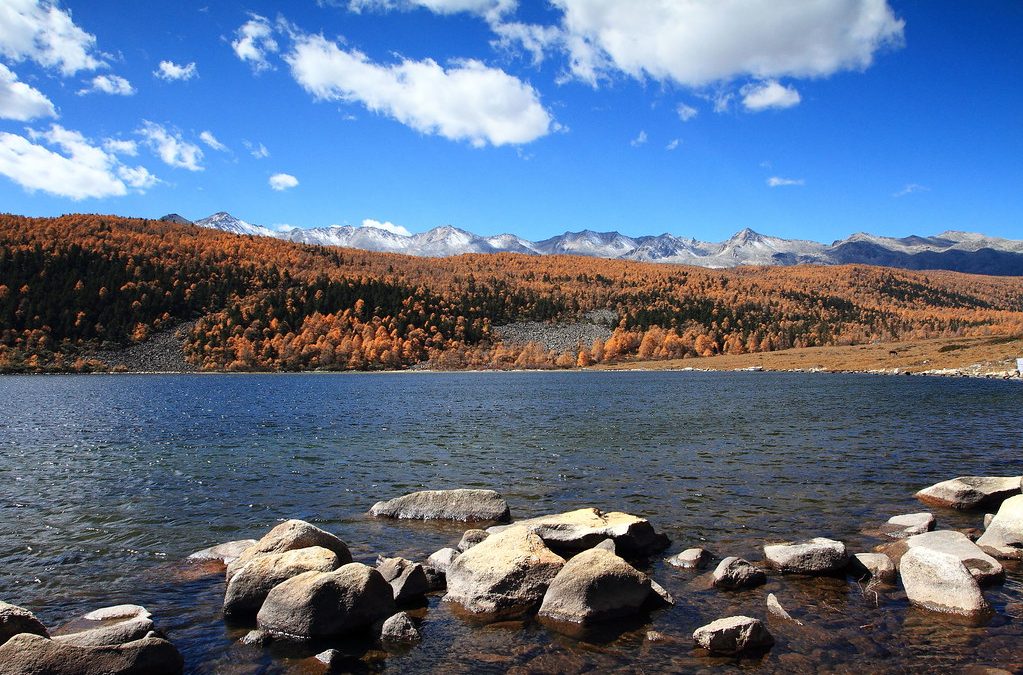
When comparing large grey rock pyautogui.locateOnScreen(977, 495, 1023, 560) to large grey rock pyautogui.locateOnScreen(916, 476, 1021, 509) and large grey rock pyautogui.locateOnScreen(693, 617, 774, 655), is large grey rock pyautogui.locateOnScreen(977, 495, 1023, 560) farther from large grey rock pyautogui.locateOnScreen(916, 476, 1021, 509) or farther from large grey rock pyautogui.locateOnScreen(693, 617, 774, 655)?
large grey rock pyautogui.locateOnScreen(693, 617, 774, 655)

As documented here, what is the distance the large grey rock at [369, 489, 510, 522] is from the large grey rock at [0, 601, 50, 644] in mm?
12608

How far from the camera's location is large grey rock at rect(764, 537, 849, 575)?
16.9m

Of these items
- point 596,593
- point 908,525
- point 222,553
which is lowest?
point 908,525

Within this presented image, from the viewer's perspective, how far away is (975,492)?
23812mm

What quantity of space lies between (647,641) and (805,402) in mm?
73986

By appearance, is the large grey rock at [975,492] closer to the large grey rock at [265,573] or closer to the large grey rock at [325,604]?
the large grey rock at [325,604]

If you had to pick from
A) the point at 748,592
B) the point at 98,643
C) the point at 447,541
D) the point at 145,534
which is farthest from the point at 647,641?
the point at 145,534

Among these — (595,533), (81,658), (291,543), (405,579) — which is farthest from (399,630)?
(595,533)

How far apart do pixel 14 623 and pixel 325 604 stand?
6004 mm

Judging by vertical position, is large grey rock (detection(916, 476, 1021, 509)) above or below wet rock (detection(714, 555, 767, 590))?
below

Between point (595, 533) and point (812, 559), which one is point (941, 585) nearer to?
point (812, 559)

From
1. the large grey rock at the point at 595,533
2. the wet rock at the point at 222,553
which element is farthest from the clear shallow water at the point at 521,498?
the large grey rock at the point at 595,533

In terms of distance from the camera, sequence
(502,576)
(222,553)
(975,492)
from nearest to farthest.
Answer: (502,576) → (222,553) → (975,492)

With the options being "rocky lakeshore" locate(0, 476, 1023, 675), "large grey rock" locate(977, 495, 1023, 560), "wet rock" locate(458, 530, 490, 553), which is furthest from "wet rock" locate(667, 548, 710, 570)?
"large grey rock" locate(977, 495, 1023, 560)
